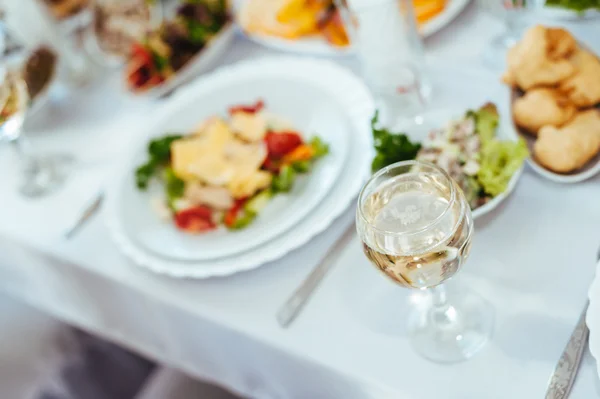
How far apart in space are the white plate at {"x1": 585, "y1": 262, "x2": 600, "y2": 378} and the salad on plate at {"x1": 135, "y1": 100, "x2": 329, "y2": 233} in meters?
0.49

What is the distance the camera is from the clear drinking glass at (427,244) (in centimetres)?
63

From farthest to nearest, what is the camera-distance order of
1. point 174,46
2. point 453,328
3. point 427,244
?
point 174,46, point 453,328, point 427,244

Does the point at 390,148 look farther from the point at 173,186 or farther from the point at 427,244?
the point at 173,186

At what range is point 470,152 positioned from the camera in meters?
0.87

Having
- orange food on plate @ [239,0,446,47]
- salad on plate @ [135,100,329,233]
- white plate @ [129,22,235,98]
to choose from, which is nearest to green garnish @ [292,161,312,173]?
salad on plate @ [135,100,329,233]

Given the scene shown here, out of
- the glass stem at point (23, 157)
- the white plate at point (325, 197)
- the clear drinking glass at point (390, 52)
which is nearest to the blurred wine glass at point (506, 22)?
the clear drinking glass at point (390, 52)

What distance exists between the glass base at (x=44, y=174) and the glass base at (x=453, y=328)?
82 centimetres

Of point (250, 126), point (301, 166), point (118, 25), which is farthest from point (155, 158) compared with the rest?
point (118, 25)

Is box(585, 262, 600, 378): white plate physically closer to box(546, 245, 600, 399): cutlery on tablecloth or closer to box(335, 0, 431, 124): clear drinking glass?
box(546, 245, 600, 399): cutlery on tablecloth

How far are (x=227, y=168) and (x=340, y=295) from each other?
321 millimetres

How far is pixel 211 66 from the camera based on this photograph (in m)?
1.42

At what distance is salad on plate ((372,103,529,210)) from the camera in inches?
33.0

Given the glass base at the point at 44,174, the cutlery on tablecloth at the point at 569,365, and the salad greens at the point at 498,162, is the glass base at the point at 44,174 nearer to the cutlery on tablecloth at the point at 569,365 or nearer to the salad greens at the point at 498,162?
the salad greens at the point at 498,162

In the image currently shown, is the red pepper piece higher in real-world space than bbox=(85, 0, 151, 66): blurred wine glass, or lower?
lower
